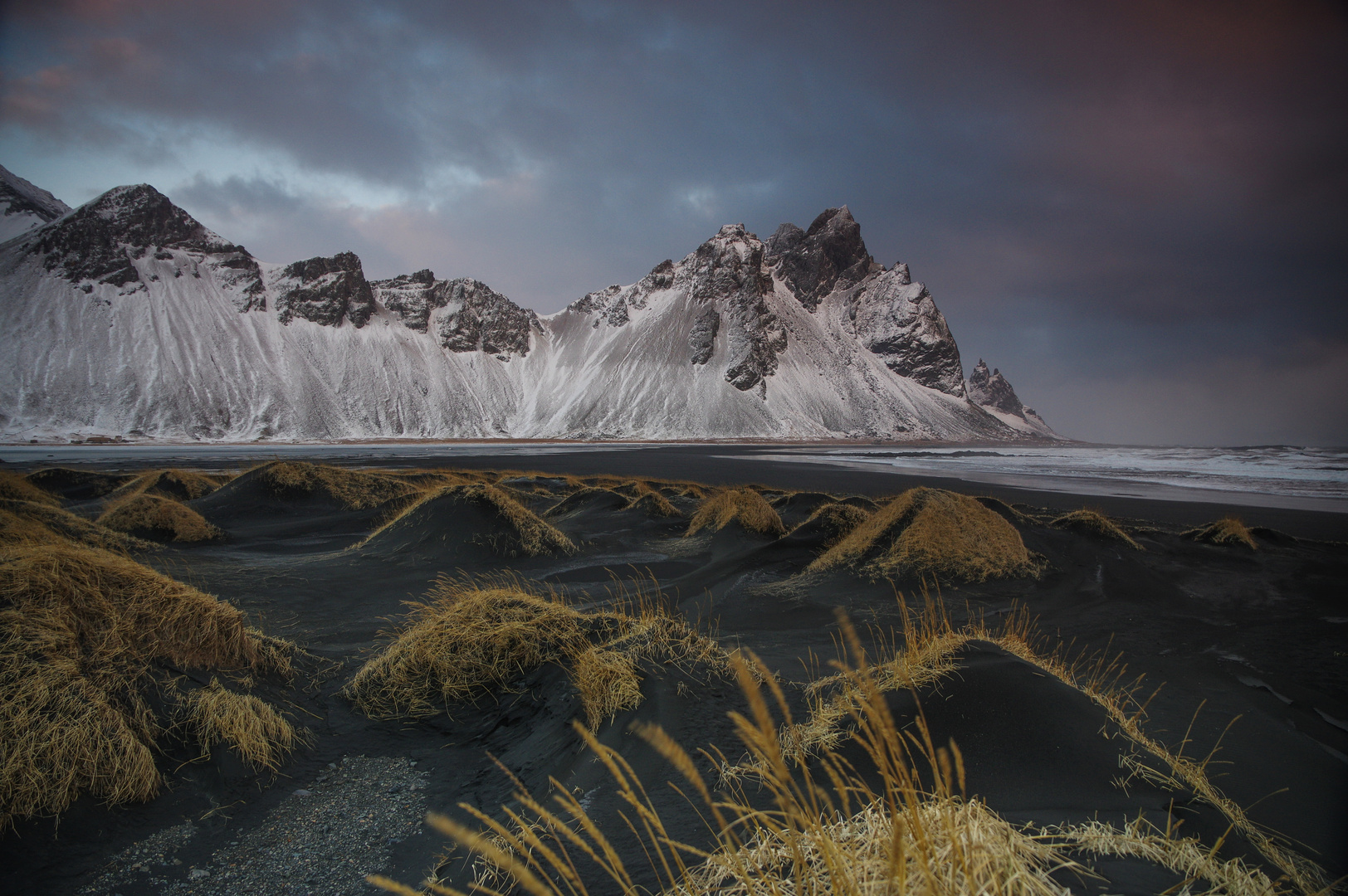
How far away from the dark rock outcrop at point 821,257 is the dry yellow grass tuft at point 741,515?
161 m

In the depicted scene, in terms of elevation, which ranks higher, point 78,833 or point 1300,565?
point 1300,565

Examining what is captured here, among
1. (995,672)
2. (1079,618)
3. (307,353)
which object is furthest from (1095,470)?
(307,353)

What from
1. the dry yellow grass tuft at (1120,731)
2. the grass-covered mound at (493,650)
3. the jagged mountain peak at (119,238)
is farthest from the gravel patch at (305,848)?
the jagged mountain peak at (119,238)

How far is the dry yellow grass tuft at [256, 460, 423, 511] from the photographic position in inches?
610

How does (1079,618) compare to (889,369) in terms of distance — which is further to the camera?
(889,369)

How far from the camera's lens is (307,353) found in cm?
10562

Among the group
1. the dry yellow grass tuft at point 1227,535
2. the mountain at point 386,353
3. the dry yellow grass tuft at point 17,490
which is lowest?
the dry yellow grass tuft at point 17,490

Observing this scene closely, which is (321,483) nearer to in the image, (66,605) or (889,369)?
(66,605)

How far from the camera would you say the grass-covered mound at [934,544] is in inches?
368

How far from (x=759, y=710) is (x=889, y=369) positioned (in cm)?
17117

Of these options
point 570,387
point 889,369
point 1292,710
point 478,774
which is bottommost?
point 478,774

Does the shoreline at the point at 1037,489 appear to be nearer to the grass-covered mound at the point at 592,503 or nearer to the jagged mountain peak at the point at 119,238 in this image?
the grass-covered mound at the point at 592,503

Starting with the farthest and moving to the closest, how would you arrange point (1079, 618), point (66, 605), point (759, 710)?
point (1079, 618)
point (66, 605)
point (759, 710)

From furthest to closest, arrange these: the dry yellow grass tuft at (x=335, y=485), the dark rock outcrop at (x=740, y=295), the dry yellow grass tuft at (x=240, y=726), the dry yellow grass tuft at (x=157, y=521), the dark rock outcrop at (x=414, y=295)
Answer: the dark rock outcrop at (x=414, y=295)
the dark rock outcrop at (x=740, y=295)
the dry yellow grass tuft at (x=335, y=485)
the dry yellow grass tuft at (x=157, y=521)
the dry yellow grass tuft at (x=240, y=726)
